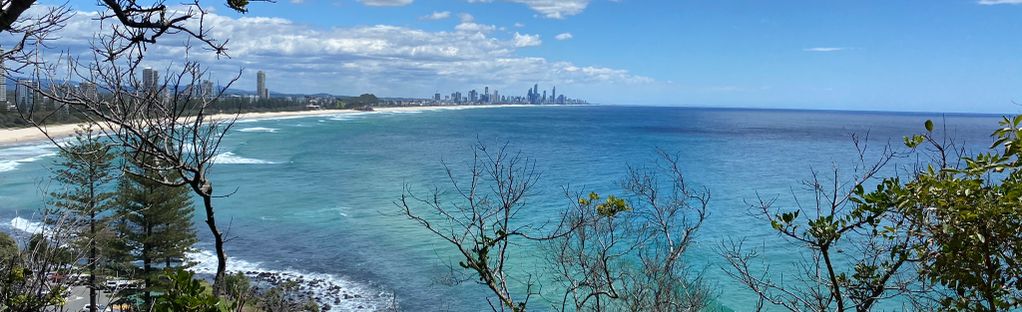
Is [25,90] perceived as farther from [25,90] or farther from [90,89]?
[90,89]

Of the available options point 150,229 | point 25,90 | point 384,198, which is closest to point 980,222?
point 25,90

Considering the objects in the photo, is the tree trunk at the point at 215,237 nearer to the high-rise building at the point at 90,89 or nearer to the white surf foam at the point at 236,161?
the high-rise building at the point at 90,89

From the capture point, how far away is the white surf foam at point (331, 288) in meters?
19.9

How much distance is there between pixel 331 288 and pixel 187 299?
19.2m

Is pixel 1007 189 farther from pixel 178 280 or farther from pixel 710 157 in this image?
pixel 710 157

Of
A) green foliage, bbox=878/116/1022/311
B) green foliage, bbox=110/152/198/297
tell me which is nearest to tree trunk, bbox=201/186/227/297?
green foliage, bbox=878/116/1022/311

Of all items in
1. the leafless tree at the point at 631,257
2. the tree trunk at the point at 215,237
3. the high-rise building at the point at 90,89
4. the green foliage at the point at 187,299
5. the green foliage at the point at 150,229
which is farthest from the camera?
the green foliage at the point at 150,229

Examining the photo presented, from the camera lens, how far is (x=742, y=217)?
→ 2889 centimetres

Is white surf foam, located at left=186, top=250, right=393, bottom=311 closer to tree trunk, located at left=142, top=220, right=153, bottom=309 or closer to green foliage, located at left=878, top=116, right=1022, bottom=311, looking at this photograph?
tree trunk, located at left=142, top=220, right=153, bottom=309

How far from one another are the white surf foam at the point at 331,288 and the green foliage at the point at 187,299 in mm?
16787

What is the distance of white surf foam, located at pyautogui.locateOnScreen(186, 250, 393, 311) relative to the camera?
19938 mm

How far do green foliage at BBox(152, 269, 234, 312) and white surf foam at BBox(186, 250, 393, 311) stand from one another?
16787mm

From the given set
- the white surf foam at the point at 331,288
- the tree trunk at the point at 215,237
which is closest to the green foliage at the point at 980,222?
the tree trunk at the point at 215,237

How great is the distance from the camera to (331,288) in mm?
21250
